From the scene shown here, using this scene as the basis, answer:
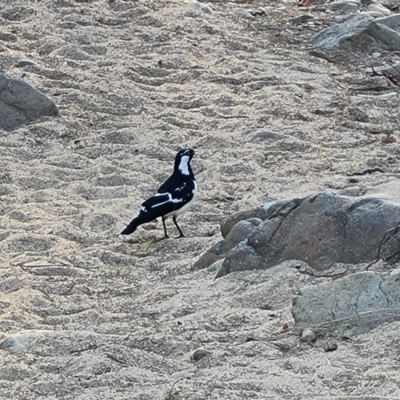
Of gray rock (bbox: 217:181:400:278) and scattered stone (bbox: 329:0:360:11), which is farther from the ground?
gray rock (bbox: 217:181:400:278)

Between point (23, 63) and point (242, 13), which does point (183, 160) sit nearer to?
point (23, 63)

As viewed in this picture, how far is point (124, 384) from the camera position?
13.8 feet

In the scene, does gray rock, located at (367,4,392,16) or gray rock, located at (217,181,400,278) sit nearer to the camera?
gray rock, located at (217,181,400,278)

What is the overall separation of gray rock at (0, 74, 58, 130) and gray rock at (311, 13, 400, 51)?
274cm

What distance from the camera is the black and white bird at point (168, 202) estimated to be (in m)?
6.45

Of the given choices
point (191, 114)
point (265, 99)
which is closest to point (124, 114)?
point (191, 114)

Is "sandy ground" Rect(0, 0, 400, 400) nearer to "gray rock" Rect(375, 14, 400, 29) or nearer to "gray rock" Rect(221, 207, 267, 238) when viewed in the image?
"gray rock" Rect(221, 207, 267, 238)

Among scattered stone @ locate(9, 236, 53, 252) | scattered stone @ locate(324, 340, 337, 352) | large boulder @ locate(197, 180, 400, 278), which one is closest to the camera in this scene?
scattered stone @ locate(324, 340, 337, 352)

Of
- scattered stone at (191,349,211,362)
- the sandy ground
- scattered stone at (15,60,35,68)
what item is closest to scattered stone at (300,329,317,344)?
the sandy ground

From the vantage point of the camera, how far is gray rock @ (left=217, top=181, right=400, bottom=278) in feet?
16.3

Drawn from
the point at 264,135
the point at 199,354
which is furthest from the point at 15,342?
the point at 264,135

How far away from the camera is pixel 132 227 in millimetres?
6387

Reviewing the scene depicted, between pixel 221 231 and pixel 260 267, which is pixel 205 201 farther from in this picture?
pixel 260 267

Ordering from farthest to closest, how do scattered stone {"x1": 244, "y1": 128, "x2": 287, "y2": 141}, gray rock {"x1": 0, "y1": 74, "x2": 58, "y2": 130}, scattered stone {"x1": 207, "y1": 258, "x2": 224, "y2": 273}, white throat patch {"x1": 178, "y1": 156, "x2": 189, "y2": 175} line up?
gray rock {"x1": 0, "y1": 74, "x2": 58, "y2": 130}
scattered stone {"x1": 244, "y1": 128, "x2": 287, "y2": 141}
white throat patch {"x1": 178, "y1": 156, "x2": 189, "y2": 175}
scattered stone {"x1": 207, "y1": 258, "x2": 224, "y2": 273}
